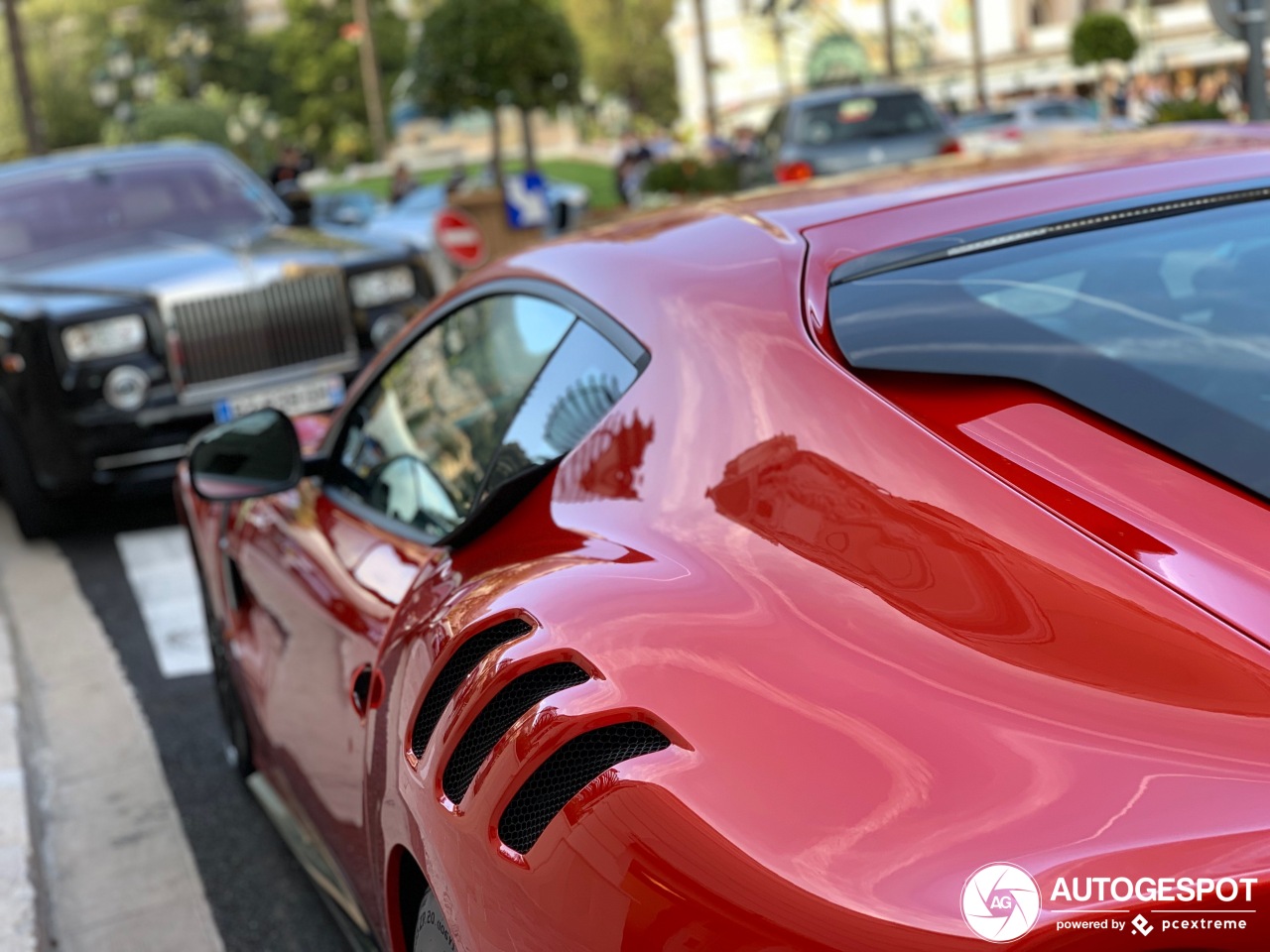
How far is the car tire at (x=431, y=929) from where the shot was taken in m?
1.83

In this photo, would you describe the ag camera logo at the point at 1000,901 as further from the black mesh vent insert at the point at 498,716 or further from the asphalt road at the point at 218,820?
the asphalt road at the point at 218,820

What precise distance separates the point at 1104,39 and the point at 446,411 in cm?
4289

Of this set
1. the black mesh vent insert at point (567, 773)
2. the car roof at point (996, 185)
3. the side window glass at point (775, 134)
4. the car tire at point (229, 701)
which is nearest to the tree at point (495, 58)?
the side window glass at point (775, 134)

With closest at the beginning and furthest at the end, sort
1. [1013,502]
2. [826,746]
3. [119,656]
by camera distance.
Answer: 1. [826,746]
2. [1013,502]
3. [119,656]

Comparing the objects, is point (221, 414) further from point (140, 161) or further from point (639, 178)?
Result: point (639, 178)

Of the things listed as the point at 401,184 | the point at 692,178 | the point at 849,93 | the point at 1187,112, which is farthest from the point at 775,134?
the point at 401,184

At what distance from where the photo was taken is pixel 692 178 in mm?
25422

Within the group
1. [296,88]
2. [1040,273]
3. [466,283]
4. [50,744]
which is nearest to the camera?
[1040,273]

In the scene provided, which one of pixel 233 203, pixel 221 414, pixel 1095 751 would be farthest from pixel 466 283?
pixel 233 203

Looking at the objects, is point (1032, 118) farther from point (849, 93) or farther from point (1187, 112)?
point (849, 93)

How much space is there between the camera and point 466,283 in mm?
2713

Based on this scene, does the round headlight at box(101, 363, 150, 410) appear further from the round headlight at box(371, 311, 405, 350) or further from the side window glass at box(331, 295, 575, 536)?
the side window glass at box(331, 295, 575, 536)

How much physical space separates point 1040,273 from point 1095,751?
2.67 feet

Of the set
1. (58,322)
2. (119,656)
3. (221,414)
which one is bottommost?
(119,656)
